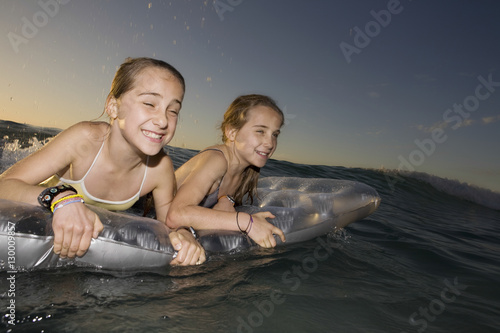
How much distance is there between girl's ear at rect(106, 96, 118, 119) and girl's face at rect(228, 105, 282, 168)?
1.24 metres

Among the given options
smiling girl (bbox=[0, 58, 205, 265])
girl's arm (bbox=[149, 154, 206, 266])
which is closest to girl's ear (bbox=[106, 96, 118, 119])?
smiling girl (bbox=[0, 58, 205, 265])

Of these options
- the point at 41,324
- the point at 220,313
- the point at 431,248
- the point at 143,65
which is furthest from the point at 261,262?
the point at 431,248

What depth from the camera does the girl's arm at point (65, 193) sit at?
5.82ft

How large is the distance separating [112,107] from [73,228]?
38.6 inches

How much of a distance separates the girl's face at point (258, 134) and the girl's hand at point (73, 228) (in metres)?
1.63

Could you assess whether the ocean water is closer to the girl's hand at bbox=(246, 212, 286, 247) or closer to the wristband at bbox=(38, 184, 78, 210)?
the girl's hand at bbox=(246, 212, 286, 247)

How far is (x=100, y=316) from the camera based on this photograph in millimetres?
1458

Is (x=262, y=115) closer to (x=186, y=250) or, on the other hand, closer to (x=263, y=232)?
(x=263, y=232)
